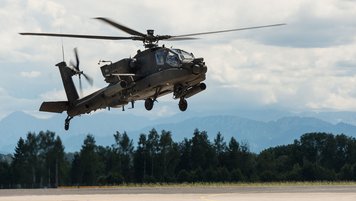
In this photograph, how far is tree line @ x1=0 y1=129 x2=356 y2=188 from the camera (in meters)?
128

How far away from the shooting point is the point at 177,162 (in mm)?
145875

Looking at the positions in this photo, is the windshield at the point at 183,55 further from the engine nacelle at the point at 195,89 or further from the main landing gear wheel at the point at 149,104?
the main landing gear wheel at the point at 149,104

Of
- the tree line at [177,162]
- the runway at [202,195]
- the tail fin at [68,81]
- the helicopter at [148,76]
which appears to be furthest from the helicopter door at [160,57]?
the tree line at [177,162]

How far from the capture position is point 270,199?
48.8 m

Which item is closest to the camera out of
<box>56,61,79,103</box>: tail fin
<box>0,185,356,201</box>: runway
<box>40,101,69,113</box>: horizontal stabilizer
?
<box>0,185,356,201</box>: runway

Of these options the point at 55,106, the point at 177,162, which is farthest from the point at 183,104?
the point at 177,162

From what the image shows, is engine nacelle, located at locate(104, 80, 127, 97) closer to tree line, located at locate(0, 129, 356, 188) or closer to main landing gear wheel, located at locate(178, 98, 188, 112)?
main landing gear wheel, located at locate(178, 98, 188, 112)

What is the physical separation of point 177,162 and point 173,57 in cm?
9455

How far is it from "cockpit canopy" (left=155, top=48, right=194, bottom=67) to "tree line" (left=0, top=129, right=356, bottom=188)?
71964 mm

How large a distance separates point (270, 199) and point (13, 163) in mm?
125167

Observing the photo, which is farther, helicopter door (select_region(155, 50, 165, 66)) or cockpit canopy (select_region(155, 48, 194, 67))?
helicopter door (select_region(155, 50, 165, 66))

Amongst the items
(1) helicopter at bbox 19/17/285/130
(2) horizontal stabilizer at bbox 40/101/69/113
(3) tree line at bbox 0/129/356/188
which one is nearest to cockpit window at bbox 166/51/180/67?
(1) helicopter at bbox 19/17/285/130

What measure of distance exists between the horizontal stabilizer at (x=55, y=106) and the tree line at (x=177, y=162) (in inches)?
2523

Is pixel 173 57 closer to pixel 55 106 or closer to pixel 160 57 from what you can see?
pixel 160 57
